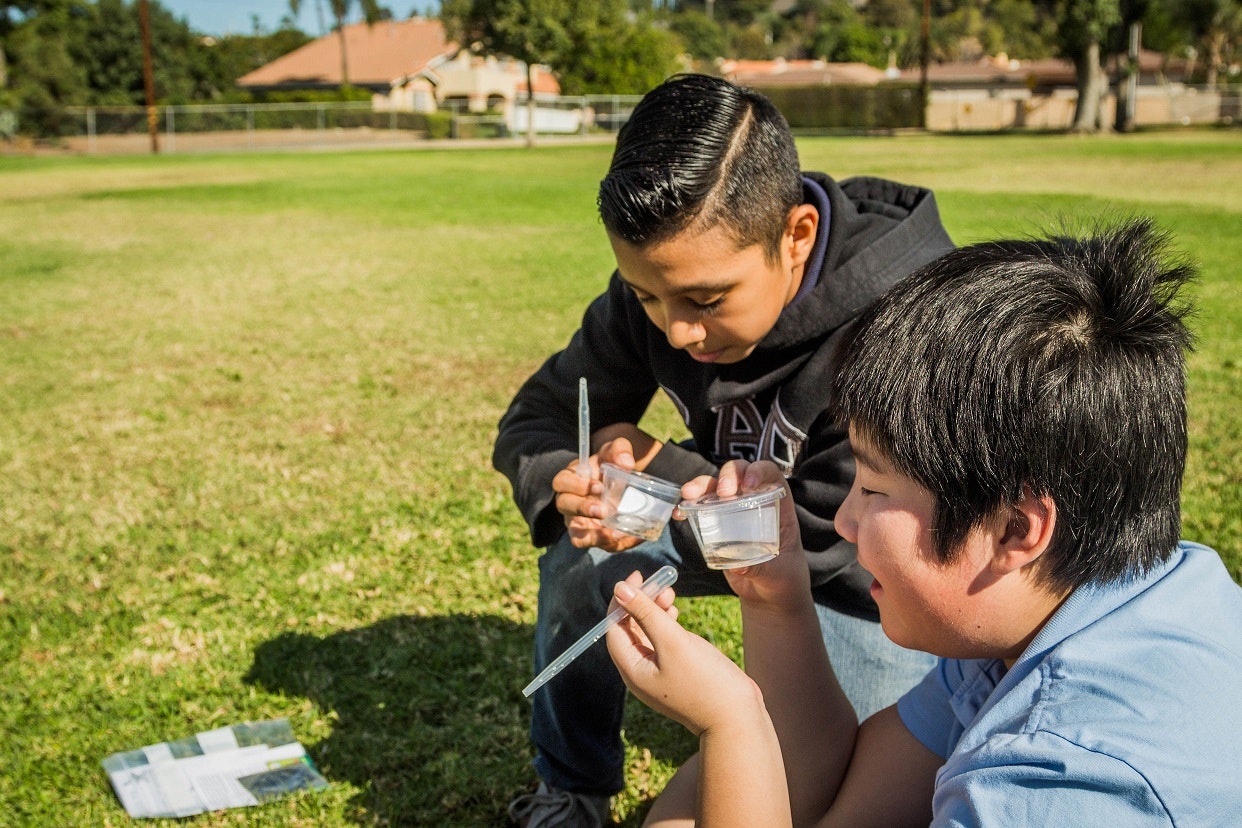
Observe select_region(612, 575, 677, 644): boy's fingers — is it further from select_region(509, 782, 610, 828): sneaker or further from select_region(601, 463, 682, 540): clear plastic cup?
select_region(509, 782, 610, 828): sneaker

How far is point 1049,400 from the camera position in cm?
139

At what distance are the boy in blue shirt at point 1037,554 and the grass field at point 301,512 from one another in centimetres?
46

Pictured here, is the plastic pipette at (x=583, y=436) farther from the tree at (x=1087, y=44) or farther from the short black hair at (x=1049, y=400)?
the tree at (x=1087, y=44)

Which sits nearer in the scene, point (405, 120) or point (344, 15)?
point (405, 120)

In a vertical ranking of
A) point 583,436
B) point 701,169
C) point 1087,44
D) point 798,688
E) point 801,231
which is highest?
point 1087,44

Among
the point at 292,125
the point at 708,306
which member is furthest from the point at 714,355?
the point at 292,125

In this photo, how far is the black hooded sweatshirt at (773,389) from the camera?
236 centimetres

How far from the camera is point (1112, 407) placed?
1.40 m

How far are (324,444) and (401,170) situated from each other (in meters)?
21.4

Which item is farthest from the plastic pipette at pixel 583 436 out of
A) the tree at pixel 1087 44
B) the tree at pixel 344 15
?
the tree at pixel 344 15

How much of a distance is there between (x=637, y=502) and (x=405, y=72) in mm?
69103

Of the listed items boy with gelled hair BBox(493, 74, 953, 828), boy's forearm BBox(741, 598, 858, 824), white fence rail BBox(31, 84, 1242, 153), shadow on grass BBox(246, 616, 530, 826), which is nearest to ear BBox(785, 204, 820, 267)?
boy with gelled hair BBox(493, 74, 953, 828)

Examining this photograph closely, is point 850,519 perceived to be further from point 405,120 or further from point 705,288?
point 405,120

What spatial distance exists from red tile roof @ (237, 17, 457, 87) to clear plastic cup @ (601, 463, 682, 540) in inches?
2699
